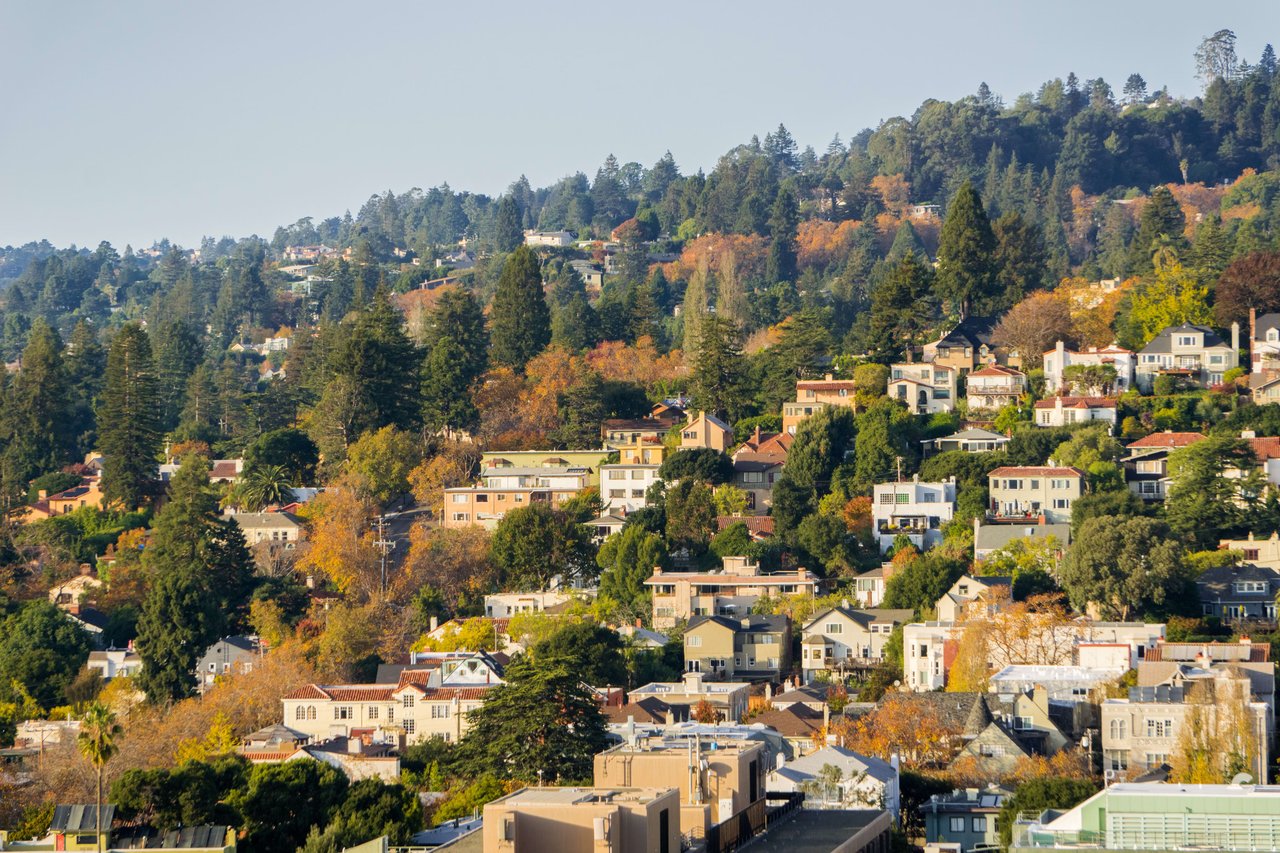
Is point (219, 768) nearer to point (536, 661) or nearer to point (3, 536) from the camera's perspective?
point (536, 661)

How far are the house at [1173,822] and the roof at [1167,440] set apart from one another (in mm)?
38851

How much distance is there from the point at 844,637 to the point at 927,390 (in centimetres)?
1439

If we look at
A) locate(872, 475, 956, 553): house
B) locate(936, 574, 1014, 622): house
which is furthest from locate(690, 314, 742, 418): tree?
locate(936, 574, 1014, 622): house

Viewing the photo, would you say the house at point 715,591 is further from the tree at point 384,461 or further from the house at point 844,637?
the tree at point 384,461

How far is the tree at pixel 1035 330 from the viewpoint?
75375 mm

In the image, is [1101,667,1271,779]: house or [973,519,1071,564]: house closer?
[1101,667,1271,779]: house

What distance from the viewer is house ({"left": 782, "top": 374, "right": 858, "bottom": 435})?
243 ft

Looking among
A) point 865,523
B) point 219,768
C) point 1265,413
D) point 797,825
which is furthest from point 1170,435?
point 797,825

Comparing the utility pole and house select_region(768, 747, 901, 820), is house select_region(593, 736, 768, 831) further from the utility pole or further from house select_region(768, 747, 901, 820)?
the utility pole

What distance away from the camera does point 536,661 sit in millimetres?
53031

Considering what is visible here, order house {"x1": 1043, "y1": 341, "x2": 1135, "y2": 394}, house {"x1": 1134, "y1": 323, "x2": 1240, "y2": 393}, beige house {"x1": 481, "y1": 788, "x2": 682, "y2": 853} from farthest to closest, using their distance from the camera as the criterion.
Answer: house {"x1": 1134, "y1": 323, "x2": 1240, "y2": 393} < house {"x1": 1043, "y1": 341, "x2": 1135, "y2": 394} < beige house {"x1": 481, "y1": 788, "x2": 682, "y2": 853}

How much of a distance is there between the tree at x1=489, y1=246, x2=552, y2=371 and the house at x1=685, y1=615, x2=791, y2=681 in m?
24.5

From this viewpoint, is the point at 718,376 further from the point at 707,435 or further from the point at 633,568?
the point at 633,568

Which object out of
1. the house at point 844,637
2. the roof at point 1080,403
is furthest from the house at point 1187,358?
the house at point 844,637
